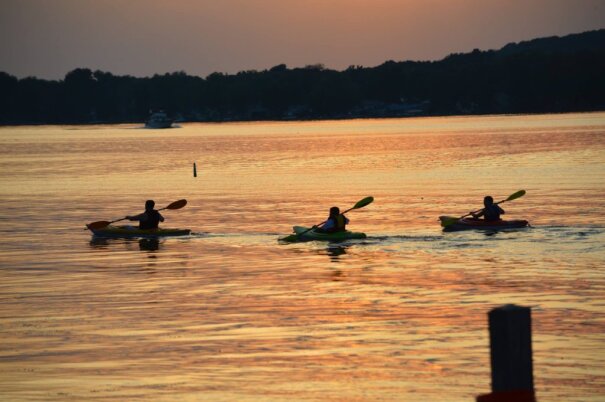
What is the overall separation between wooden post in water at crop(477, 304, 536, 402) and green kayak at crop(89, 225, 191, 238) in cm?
2534

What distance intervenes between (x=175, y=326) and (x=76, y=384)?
404 cm

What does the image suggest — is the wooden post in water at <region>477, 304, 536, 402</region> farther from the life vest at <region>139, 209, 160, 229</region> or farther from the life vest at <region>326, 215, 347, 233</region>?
the life vest at <region>139, 209, 160, 229</region>

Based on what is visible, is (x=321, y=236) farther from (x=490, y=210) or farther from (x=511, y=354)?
(x=511, y=354)

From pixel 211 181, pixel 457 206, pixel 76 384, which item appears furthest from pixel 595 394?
pixel 211 181

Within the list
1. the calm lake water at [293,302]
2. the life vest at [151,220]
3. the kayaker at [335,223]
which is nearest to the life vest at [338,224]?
the kayaker at [335,223]

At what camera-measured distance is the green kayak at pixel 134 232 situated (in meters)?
32.7

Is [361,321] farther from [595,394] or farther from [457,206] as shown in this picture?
[457,206]

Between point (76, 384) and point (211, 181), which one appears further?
point (211, 181)

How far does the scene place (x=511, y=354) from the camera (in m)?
7.73

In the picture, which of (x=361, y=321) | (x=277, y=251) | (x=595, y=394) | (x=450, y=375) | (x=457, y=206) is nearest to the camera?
(x=595, y=394)

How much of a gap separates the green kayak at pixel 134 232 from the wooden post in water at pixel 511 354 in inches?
998

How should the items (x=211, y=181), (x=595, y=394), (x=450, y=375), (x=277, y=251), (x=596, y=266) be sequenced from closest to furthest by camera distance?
(x=595, y=394) < (x=450, y=375) < (x=596, y=266) < (x=277, y=251) < (x=211, y=181)

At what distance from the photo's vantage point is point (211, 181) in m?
66.6

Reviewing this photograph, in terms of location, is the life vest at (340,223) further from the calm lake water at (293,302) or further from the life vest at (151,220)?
the life vest at (151,220)
